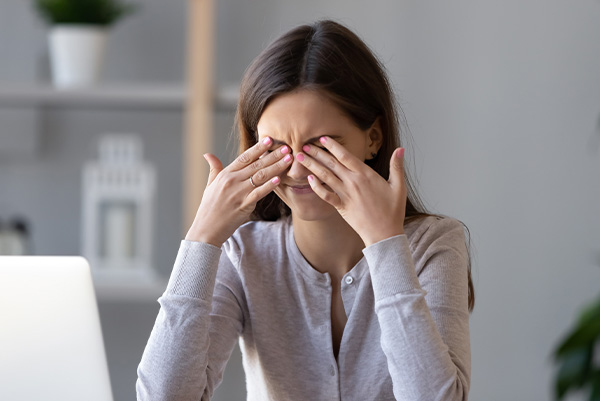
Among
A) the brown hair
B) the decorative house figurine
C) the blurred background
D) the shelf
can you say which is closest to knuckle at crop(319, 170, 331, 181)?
the brown hair

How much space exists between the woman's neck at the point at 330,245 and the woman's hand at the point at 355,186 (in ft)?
0.41

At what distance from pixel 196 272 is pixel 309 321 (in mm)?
217

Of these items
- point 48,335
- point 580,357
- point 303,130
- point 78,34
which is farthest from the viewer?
point 78,34

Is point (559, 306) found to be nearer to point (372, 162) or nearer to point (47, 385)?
point (372, 162)

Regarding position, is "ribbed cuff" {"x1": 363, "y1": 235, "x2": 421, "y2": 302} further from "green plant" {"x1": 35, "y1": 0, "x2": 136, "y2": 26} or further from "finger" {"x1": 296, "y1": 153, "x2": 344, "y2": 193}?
"green plant" {"x1": 35, "y1": 0, "x2": 136, "y2": 26}

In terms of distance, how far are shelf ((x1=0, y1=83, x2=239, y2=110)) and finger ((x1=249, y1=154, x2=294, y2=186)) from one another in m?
1.10

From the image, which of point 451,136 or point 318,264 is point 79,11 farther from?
point 318,264

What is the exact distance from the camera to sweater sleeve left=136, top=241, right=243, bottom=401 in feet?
3.82

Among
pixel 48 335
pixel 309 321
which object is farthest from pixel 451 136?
pixel 48 335

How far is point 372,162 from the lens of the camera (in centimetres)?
135

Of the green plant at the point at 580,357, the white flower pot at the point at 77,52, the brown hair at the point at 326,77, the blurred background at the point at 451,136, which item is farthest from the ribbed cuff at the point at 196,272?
the white flower pot at the point at 77,52

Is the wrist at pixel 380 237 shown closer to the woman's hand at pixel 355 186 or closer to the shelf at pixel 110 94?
the woman's hand at pixel 355 186

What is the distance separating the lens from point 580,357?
144 cm

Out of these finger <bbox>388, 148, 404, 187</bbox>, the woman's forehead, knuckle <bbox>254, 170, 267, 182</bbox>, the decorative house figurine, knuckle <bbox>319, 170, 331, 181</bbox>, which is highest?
the woman's forehead
